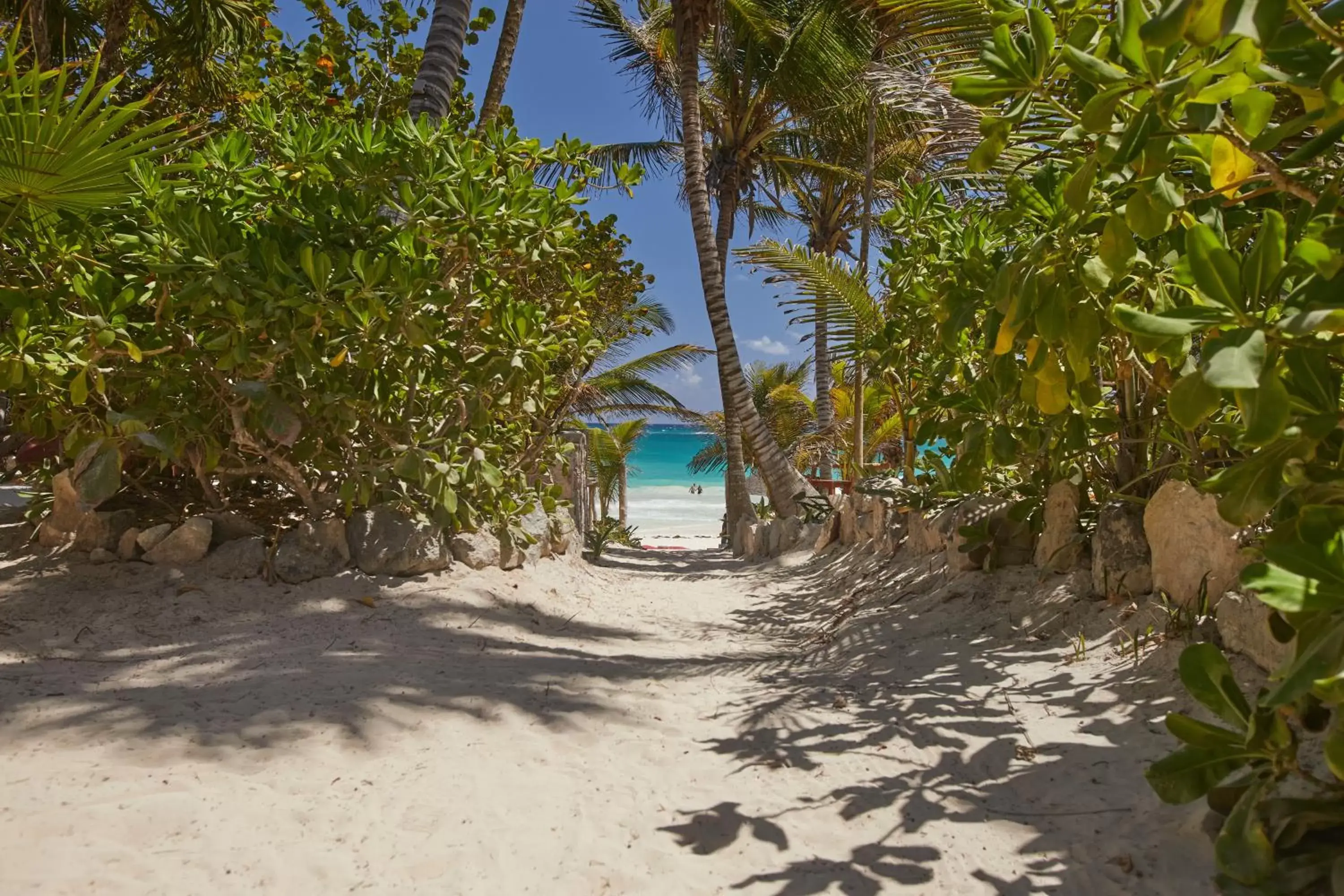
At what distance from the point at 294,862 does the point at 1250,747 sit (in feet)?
6.41

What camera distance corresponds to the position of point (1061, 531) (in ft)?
12.3

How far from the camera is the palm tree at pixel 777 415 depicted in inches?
732

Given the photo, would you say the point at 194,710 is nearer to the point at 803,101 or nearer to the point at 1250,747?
the point at 1250,747

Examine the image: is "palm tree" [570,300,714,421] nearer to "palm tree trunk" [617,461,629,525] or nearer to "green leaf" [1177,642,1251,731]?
"palm tree trunk" [617,461,629,525]

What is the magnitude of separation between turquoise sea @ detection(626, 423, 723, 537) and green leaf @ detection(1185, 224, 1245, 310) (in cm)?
1710

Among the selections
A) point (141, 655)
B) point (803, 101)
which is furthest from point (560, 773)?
point (803, 101)

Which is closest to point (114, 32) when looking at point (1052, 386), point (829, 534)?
point (829, 534)

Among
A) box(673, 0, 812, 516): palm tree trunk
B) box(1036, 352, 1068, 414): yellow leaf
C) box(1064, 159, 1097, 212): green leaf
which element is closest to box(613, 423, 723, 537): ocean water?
box(673, 0, 812, 516): palm tree trunk

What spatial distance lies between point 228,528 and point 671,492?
1896 inches

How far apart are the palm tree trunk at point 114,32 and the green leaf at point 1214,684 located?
831cm

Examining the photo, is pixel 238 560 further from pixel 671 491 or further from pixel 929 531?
pixel 671 491

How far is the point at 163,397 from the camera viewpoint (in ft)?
12.5

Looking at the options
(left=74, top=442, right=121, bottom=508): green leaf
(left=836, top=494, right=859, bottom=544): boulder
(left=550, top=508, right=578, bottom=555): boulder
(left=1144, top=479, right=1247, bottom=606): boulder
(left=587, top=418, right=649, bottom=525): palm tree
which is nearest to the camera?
(left=1144, top=479, right=1247, bottom=606): boulder

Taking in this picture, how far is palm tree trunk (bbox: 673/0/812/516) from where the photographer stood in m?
8.74
